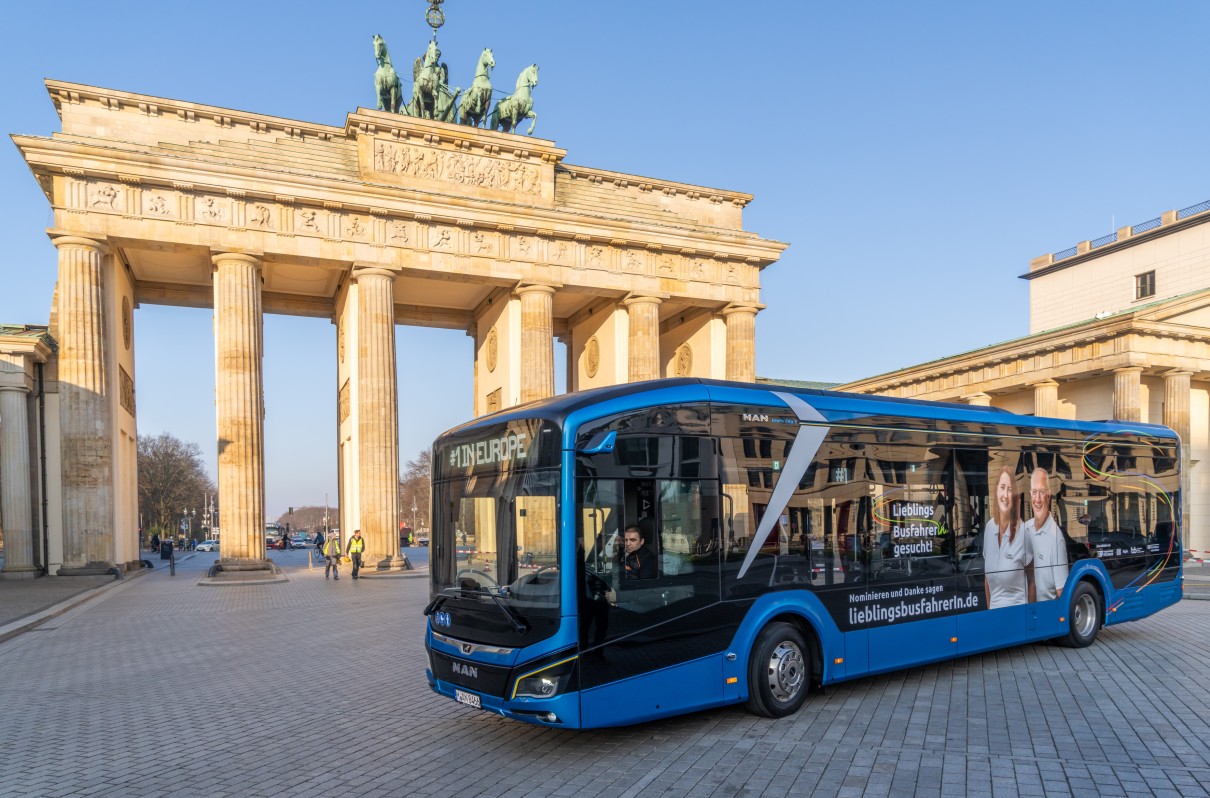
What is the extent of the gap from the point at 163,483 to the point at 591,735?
65.5m

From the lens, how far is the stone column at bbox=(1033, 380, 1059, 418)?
A: 3103 centimetres

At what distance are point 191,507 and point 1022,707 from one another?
276 feet

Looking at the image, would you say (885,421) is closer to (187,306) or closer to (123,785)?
(123,785)

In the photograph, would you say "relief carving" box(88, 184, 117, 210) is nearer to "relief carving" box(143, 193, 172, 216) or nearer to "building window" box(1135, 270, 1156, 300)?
"relief carving" box(143, 193, 172, 216)

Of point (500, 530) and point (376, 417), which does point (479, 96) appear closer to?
point (376, 417)

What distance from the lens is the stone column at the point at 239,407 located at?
2461cm

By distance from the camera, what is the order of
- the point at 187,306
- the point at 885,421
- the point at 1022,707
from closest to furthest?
1. the point at 1022,707
2. the point at 885,421
3. the point at 187,306

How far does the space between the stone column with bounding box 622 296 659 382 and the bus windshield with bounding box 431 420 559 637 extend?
24079 millimetres

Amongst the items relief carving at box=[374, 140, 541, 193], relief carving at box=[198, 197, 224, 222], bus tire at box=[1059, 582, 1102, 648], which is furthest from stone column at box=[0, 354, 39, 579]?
bus tire at box=[1059, 582, 1102, 648]

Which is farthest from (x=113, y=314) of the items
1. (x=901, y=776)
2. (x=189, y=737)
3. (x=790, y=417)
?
(x=901, y=776)

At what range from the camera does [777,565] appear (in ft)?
23.2

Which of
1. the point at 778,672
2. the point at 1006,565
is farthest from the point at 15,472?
the point at 1006,565

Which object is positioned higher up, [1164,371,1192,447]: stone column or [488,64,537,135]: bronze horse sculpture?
[488,64,537,135]: bronze horse sculpture

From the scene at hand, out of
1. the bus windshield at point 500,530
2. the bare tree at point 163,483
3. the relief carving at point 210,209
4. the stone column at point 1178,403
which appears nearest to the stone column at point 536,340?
the relief carving at point 210,209
